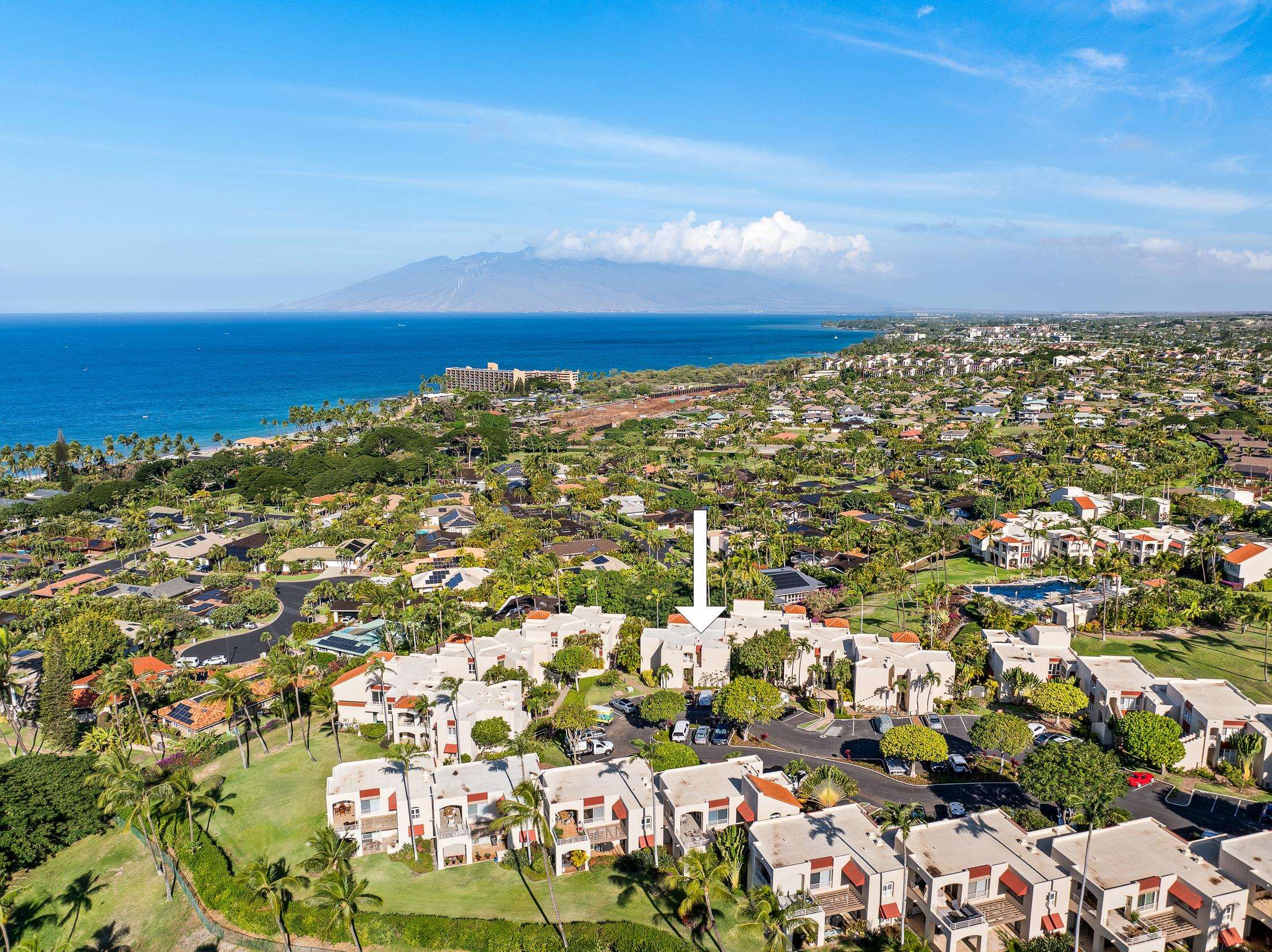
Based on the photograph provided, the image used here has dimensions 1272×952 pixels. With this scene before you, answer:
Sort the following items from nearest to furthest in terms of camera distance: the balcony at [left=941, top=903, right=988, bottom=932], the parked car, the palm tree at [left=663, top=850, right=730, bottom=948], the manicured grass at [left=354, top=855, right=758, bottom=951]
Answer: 1. the balcony at [left=941, top=903, right=988, bottom=932]
2. the palm tree at [left=663, top=850, right=730, bottom=948]
3. the manicured grass at [left=354, top=855, right=758, bottom=951]
4. the parked car

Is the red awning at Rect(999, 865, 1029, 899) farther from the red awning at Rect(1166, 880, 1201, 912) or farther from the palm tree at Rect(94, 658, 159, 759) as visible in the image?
the palm tree at Rect(94, 658, 159, 759)

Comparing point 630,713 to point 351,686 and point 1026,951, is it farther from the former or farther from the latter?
point 1026,951

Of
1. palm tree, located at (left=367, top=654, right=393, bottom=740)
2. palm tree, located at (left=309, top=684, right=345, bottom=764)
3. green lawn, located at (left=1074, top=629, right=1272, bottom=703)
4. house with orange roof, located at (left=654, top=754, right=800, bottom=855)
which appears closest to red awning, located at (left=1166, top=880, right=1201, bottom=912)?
house with orange roof, located at (left=654, top=754, right=800, bottom=855)

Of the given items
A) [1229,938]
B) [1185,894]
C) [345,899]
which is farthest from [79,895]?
[1229,938]

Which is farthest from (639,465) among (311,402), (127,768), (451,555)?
(311,402)

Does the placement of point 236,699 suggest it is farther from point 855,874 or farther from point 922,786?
point 922,786

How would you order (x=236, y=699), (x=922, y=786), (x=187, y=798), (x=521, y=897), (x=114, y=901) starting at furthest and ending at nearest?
(x=236, y=699)
(x=922, y=786)
(x=187, y=798)
(x=114, y=901)
(x=521, y=897)
